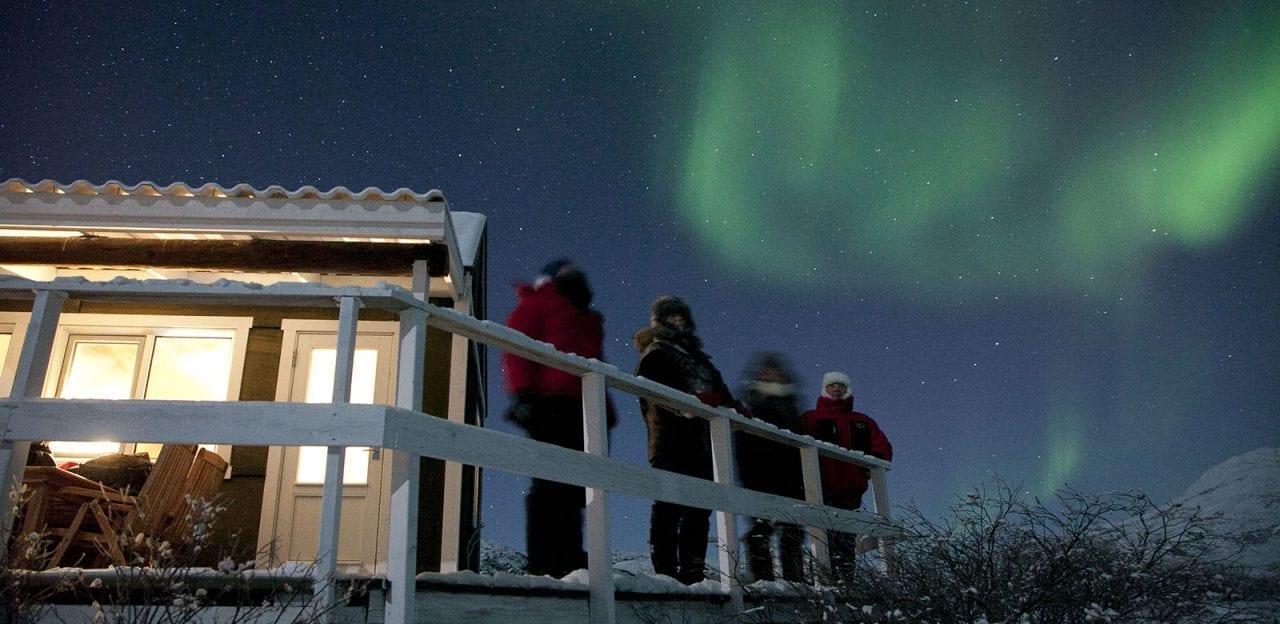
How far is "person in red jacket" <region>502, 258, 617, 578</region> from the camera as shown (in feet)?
15.7

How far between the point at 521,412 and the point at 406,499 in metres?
2.15

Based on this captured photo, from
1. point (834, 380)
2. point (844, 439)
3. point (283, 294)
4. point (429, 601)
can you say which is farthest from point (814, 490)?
point (283, 294)

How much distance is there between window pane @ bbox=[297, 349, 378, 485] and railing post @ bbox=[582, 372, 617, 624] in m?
3.25

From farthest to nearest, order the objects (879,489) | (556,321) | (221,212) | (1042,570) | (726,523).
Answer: (879,489) < (221,212) < (556,321) < (726,523) < (1042,570)

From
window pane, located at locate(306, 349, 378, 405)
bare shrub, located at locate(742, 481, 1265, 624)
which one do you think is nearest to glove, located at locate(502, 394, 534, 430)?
bare shrub, located at locate(742, 481, 1265, 624)

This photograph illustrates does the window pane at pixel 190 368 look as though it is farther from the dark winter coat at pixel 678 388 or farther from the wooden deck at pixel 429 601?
the wooden deck at pixel 429 601

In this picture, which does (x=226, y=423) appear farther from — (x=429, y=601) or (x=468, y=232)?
(x=468, y=232)

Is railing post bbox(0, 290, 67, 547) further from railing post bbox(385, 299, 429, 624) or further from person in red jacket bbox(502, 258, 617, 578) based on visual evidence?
person in red jacket bbox(502, 258, 617, 578)

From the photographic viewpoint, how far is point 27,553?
2699 mm

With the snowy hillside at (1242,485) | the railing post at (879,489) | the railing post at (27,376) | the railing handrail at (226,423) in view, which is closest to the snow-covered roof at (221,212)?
the railing post at (27,376)

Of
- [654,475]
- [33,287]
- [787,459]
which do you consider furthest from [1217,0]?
[33,287]

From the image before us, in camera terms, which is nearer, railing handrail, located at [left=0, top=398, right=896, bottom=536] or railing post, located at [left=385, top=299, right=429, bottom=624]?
railing post, located at [left=385, top=299, right=429, bottom=624]

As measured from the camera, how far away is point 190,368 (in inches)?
268

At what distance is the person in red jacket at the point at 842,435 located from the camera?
614 cm
